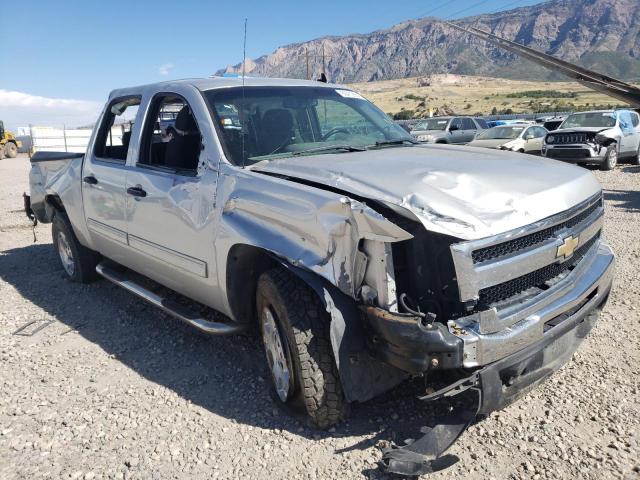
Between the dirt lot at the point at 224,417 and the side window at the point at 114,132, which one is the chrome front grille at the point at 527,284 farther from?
the side window at the point at 114,132

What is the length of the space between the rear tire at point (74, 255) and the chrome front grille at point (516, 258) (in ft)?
15.4

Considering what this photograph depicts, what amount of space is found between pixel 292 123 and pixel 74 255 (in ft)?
11.1

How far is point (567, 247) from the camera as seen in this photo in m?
3.04

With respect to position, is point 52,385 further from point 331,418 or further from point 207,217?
point 331,418

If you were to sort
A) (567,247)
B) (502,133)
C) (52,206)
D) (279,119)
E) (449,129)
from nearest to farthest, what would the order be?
(567,247)
(279,119)
(52,206)
(502,133)
(449,129)

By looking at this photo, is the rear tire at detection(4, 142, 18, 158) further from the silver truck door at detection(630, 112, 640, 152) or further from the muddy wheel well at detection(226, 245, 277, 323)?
the muddy wheel well at detection(226, 245, 277, 323)

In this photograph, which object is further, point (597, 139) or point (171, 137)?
point (597, 139)

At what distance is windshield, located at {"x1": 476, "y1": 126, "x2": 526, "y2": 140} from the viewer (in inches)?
722

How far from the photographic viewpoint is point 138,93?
4.70m

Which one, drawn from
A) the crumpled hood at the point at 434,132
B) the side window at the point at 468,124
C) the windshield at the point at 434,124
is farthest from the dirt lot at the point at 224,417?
the side window at the point at 468,124

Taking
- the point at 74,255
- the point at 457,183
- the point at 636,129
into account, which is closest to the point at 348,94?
the point at 457,183

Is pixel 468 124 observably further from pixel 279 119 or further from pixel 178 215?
pixel 178 215

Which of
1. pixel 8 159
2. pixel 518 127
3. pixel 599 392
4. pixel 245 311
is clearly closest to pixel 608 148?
pixel 518 127

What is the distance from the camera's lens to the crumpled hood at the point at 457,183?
2.57 m
